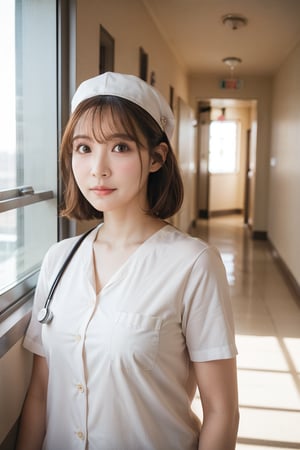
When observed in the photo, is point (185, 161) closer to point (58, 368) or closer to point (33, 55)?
point (33, 55)

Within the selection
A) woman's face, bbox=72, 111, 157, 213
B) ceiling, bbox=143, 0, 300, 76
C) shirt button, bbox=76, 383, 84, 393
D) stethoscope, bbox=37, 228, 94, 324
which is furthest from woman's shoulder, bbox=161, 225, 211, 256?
A: ceiling, bbox=143, 0, 300, 76

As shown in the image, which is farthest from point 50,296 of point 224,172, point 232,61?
point 224,172

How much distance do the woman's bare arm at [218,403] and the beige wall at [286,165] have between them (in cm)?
429

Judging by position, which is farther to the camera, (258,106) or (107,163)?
(258,106)

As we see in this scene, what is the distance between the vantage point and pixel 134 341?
3.51 feet

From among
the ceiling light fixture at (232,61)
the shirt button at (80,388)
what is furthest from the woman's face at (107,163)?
the ceiling light fixture at (232,61)

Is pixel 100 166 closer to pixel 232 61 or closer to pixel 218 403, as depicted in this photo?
pixel 218 403

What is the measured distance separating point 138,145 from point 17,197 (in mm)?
793

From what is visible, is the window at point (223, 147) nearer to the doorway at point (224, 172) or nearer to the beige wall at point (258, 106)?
the doorway at point (224, 172)

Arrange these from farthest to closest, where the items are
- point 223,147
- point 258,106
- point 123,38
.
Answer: point 223,147, point 258,106, point 123,38

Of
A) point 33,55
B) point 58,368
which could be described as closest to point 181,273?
point 58,368

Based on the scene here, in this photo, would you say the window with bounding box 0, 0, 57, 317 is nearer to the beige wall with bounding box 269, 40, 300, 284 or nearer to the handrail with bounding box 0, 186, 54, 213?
the handrail with bounding box 0, 186, 54, 213

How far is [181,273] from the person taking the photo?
111 centimetres

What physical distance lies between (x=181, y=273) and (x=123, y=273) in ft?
0.45
